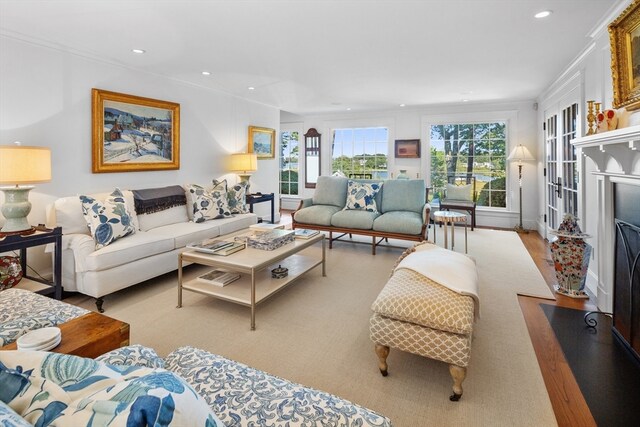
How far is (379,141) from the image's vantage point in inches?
Answer: 293

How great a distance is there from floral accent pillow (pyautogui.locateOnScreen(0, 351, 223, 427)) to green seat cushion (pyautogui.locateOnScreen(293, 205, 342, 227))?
13.1ft

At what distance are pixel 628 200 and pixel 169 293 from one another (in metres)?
3.75

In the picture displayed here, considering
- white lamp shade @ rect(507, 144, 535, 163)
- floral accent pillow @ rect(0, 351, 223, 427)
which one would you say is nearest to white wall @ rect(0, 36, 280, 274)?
floral accent pillow @ rect(0, 351, 223, 427)

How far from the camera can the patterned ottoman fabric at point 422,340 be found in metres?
1.67

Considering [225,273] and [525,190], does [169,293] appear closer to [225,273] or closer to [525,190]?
[225,273]

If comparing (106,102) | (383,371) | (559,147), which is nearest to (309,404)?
(383,371)

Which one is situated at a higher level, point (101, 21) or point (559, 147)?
point (101, 21)

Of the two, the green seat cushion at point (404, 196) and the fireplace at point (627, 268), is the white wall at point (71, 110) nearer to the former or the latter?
the green seat cushion at point (404, 196)

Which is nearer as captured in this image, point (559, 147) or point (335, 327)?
point (335, 327)

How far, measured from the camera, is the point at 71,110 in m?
3.47

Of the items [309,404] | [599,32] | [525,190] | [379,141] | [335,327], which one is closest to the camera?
[309,404]

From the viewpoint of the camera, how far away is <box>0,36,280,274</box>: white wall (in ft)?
10.0

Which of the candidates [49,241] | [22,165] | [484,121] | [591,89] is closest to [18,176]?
[22,165]

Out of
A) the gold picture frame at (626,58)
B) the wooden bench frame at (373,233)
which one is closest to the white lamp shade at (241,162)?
the wooden bench frame at (373,233)
